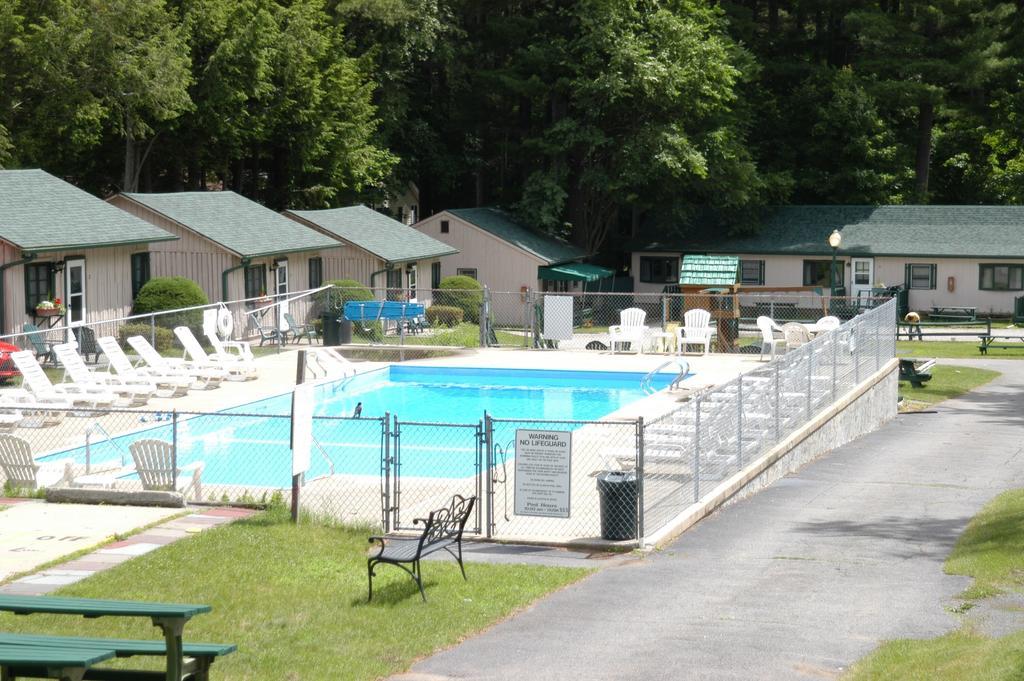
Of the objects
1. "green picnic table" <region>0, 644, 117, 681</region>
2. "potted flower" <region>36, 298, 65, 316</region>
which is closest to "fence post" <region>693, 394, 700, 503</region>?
"green picnic table" <region>0, 644, 117, 681</region>

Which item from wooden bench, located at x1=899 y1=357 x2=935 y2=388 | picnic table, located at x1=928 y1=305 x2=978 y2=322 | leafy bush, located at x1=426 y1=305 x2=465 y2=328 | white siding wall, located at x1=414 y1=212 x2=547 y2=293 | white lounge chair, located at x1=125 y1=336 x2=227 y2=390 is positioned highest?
white siding wall, located at x1=414 y1=212 x2=547 y2=293

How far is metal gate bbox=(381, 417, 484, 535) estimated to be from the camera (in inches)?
637

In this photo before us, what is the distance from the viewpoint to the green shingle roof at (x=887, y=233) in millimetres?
56938

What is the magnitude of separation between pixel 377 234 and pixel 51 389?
917 inches

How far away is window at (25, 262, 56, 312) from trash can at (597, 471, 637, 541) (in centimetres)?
1985

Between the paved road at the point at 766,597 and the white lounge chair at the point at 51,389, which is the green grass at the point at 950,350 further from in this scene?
the white lounge chair at the point at 51,389

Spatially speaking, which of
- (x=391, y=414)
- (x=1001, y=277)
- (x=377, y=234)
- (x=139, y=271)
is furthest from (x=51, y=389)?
(x=1001, y=277)

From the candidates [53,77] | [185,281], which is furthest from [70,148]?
[185,281]

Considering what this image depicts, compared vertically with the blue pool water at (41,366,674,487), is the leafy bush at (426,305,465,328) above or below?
above

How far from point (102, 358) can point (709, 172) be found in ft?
106

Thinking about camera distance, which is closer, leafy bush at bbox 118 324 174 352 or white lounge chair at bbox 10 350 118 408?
white lounge chair at bbox 10 350 118 408

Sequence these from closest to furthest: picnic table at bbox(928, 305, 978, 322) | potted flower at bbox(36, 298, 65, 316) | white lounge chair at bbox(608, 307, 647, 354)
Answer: potted flower at bbox(36, 298, 65, 316)
white lounge chair at bbox(608, 307, 647, 354)
picnic table at bbox(928, 305, 978, 322)

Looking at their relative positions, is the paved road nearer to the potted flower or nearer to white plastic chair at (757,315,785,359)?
white plastic chair at (757,315,785,359)

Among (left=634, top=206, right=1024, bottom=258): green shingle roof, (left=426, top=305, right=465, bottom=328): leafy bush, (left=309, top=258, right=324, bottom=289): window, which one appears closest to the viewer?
(left=426, top=305, right=465, bottom=328): leafy bush
